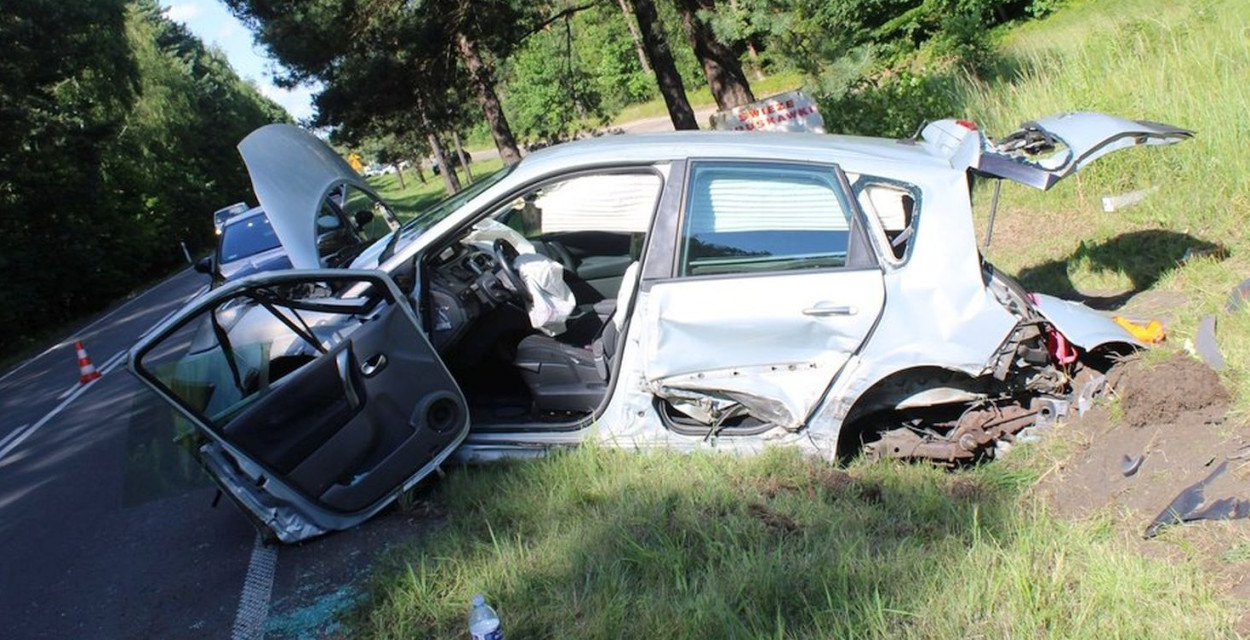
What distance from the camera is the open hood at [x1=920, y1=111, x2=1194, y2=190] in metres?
4.33

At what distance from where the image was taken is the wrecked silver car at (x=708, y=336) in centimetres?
424

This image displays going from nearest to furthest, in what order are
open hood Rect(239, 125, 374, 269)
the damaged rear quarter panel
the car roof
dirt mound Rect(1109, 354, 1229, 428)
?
dirt mound Rect(1109, 354, 1229, 428)
the damaged rear quarter panel
the car roof
open hood Rect(239, 125, 374, 269)

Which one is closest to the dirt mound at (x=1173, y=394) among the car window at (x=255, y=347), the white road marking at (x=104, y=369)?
the car window at (x=255, y=347)

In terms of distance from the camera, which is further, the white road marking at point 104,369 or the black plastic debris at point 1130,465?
the white road marking at point 104,369

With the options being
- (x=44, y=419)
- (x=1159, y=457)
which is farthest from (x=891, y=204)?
(x=44, y=419)

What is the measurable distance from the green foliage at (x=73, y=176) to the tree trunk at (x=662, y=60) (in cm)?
1560

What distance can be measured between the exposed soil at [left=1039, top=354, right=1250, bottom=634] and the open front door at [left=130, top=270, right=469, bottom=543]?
2.78 metres

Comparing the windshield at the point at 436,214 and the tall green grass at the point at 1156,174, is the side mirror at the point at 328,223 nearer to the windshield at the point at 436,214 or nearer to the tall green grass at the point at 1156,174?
the windshield at the point at 436,214

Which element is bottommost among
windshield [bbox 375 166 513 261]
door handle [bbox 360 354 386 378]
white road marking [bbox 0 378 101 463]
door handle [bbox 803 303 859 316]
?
white road marking [bbox 0 378 101 463]

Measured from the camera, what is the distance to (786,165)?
4.43 metres

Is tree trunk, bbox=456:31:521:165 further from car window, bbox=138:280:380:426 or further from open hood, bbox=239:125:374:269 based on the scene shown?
car window, bbox=138:280:380:426

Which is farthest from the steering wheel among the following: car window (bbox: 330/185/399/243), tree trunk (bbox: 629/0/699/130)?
tree trunk (bbox: 629/0/699/130)

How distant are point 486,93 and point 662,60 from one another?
19.0 feet

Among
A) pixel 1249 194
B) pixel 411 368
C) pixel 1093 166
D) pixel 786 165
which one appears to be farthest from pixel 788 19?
pixel 411 368
